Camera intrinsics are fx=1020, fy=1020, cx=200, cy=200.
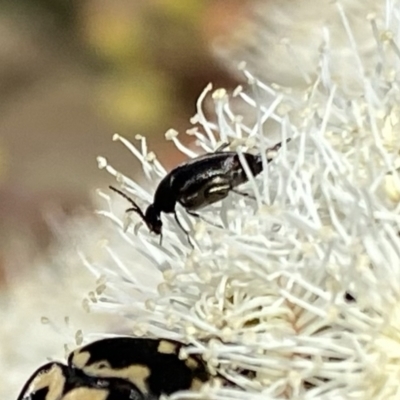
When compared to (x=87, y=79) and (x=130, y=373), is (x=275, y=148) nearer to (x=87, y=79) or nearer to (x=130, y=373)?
(x=130, y=373)

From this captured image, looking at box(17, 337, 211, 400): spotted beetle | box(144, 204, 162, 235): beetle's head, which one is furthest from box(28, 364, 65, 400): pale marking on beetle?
box(144, 204, 162, 235): beetle's head

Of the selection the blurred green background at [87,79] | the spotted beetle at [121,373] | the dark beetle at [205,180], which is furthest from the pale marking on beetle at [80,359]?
the blurred green background at [87,79]

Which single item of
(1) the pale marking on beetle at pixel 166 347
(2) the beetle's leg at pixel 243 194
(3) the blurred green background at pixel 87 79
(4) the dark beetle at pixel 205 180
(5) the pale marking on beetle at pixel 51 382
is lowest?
(1) the pale marking on beetle at pixel 166 347

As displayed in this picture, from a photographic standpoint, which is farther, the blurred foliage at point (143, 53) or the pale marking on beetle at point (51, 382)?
the blurred foliage at point (143, 53)

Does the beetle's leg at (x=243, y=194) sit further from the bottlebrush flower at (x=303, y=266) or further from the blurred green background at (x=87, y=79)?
the blurred green background at (x=87, y=79)

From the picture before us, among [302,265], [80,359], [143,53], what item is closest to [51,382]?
[80,359]

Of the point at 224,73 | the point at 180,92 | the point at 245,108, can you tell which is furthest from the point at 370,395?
the point at 180,92
